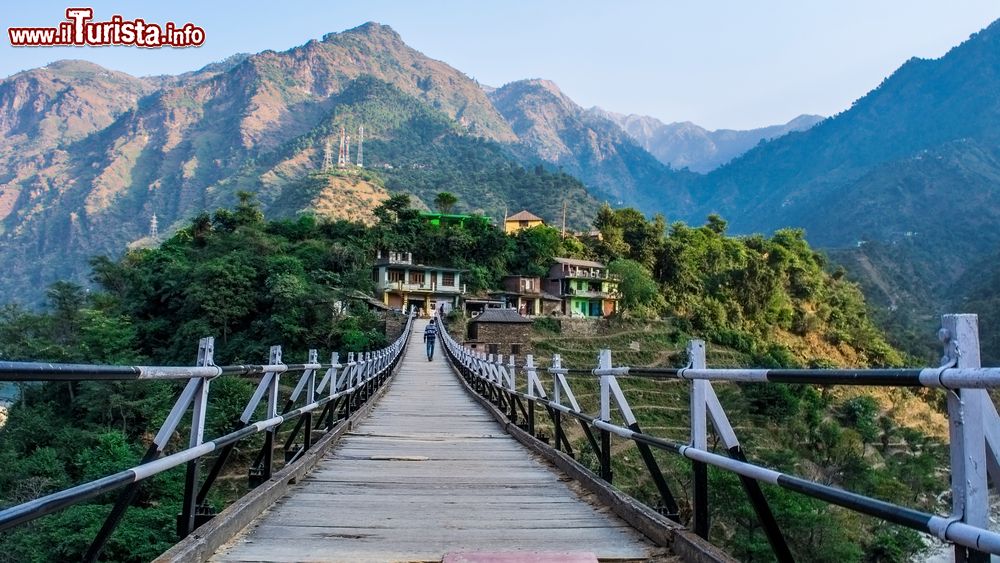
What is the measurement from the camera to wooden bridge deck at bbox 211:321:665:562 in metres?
3.20

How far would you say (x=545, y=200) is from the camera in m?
101

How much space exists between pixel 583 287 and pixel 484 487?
44.6 metres

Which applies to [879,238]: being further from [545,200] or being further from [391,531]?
[391,531]

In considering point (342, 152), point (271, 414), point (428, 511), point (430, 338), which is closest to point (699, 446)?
point (428, 511)

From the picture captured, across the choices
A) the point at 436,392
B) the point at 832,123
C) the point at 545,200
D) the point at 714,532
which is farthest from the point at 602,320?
the point at 832,123

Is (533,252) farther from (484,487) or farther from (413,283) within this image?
(484,487)

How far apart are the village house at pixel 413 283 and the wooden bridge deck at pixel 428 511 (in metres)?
37.1

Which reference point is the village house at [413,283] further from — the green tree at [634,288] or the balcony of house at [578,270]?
the green tree at [634,288]

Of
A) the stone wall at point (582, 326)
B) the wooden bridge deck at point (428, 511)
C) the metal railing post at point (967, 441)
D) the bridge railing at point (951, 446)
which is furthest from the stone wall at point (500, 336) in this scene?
the metal railing post at point (967, 441)

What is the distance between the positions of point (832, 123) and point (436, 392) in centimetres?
20049

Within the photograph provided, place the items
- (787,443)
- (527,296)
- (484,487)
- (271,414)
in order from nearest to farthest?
(271,414) → (484,487) → (787,443) → (527,296)

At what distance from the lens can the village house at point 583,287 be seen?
158 ft

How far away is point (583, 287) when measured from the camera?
49.0 m

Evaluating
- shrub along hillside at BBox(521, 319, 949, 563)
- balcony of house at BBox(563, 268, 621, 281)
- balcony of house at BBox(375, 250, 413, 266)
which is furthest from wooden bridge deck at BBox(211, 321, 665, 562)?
balcony of house at BBox(563, 268, 621, 281)
